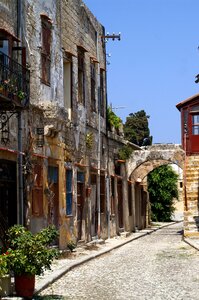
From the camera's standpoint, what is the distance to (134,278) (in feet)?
41.2

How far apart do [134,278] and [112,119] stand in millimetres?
14531

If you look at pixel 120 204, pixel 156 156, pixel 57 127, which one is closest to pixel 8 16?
pixel 57 127

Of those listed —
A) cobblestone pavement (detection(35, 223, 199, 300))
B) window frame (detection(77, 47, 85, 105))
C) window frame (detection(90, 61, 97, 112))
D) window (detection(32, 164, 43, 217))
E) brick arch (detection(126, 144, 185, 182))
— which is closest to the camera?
cobblestone pavement (detection(35, 223, 199, 300))

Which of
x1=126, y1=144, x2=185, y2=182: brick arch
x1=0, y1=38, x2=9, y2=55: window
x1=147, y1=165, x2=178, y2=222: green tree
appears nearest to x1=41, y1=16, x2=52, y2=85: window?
x1=0, y1=38, x2=9, y2=55: window

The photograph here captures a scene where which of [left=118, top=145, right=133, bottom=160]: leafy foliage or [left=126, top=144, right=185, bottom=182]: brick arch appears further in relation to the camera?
[left=126, top=144, right=185, bottom=182]: brick arch

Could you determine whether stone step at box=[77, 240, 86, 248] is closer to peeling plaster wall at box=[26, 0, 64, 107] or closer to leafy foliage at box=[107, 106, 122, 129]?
peeling plaster wall at box=[26, 0, 64, 107]

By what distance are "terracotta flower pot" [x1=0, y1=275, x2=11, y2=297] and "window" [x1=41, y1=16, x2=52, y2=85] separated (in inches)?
313

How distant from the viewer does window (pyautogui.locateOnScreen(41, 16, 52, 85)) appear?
16.6 meters

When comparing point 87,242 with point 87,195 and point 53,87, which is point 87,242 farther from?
point 53,87

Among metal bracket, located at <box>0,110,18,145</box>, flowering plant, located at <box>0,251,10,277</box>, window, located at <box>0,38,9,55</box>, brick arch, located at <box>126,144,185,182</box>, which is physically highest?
window, located at <box>0,38,9,55</box>

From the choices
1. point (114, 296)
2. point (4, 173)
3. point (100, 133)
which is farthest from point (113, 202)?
point (114, 296)

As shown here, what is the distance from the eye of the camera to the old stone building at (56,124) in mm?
13648

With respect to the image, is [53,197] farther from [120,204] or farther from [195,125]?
[195,125]

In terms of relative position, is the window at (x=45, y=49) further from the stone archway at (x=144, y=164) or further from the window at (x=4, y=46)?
the stone archway at (x=144, y=164)
